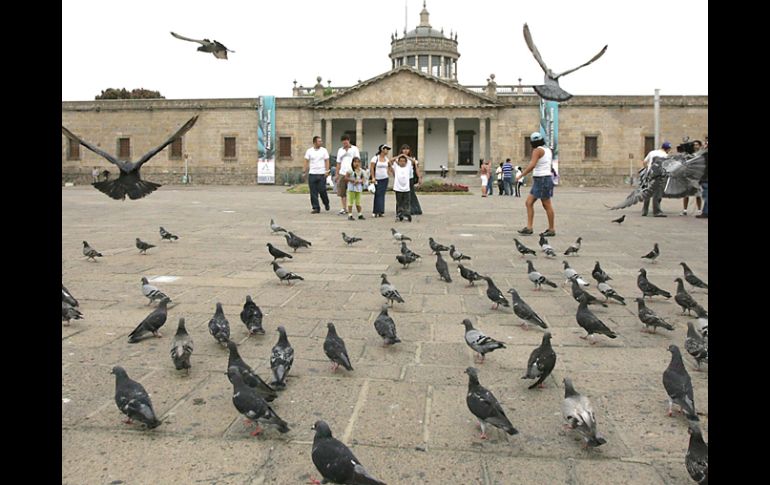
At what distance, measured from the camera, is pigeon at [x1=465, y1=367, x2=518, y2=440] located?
2729mm

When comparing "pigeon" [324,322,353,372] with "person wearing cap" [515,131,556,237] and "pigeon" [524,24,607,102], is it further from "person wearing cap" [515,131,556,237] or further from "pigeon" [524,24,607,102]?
"person wearing cap" [515,131,556,237]

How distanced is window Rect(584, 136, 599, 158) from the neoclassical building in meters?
0.07

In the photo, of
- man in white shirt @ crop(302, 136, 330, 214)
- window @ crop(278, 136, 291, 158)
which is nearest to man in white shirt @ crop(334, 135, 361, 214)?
man in white shirt @ crop(302, 136, 330, 214)

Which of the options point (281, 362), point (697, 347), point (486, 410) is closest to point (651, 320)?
point (697, 347)

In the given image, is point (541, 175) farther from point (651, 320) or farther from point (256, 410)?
point (256, 410)

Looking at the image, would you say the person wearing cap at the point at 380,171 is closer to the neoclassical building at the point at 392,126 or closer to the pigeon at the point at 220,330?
the pigeon at the point at 220,330

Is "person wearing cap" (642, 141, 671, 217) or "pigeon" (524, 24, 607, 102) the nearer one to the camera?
"pigeon" (524, 24, 607, 102)

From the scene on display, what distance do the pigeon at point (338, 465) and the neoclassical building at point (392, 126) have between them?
1666 inches

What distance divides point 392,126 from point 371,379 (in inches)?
1719

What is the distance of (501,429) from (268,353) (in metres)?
1.84

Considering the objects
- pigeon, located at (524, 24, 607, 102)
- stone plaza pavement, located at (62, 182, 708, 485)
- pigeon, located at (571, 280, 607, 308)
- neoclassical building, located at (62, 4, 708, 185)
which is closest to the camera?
stone plaza pavement, located at (62, 182, 708, 485)

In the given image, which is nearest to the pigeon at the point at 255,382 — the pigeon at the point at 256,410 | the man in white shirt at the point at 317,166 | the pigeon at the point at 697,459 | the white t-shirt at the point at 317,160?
the pigeon at the point at 256,410
